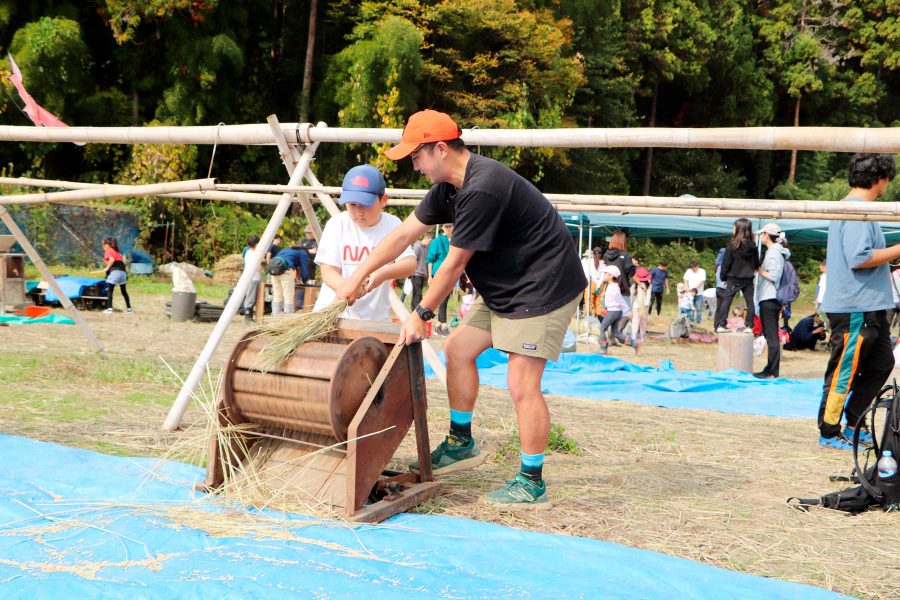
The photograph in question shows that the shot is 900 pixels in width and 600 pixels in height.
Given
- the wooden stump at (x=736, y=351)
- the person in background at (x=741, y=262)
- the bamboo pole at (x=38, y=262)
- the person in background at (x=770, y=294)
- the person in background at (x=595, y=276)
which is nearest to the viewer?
the bamboo pole at (x=38, y=262)

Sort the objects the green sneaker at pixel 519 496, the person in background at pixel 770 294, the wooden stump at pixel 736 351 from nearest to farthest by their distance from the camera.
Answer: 1. the green sneaker at pixel 519 496
2. the person in background at pixel 770 294
3. the wooden stump at pixel 736 351

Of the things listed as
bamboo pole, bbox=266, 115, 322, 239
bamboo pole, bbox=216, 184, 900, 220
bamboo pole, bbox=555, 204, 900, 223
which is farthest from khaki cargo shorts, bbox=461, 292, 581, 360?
bamboo pole, bbox=266, 115, 322, 239

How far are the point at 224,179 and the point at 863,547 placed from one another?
25.2m

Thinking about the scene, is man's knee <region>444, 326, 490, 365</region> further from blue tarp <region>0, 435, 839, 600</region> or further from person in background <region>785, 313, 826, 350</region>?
person in background <region>785, 313, 826, 350</region>

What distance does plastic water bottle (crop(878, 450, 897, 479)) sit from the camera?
3986mm

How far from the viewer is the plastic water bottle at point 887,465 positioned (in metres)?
3.99

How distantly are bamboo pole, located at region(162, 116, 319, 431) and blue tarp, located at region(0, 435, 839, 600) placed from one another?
141 cm

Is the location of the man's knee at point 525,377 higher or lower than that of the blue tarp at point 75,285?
higher

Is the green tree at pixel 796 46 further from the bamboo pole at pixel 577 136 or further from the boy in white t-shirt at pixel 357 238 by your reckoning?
the boy in white t-shirt at pixel 357 238

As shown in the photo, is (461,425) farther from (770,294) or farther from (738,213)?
(770,294)

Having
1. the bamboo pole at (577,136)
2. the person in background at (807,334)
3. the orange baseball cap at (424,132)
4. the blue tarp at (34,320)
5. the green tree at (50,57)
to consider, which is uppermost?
the green tree at (50,57)

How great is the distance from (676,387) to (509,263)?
5.11 meters

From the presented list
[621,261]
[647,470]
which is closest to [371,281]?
[647,470]

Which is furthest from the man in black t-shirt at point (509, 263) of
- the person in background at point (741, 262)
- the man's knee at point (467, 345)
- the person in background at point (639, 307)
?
the person in background at point (639, 307)
